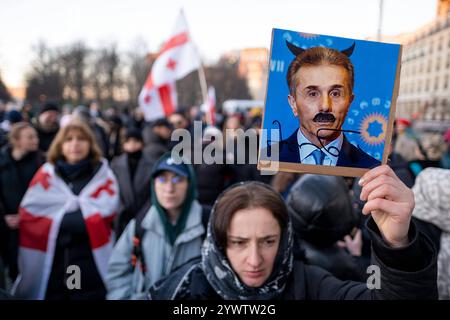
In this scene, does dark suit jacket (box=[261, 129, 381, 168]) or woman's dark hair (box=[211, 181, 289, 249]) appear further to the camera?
woman's dark hair (box=[211, 181, 289, 249])

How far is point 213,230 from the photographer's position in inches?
59.7

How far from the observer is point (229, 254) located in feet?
4.85

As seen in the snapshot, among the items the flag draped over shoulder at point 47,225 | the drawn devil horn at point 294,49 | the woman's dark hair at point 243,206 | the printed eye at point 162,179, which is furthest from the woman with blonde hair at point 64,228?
the drawn devil horn at point 294,49

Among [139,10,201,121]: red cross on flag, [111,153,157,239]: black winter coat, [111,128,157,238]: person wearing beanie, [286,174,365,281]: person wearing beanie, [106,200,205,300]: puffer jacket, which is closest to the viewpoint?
[286,174,365,281]: person wearing beanie

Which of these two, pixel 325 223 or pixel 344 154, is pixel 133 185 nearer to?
pixel 325 223

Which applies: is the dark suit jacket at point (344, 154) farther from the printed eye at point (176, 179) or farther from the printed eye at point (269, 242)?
the printed eye at point (176, 179)

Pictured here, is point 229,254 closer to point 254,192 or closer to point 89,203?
point 254,192

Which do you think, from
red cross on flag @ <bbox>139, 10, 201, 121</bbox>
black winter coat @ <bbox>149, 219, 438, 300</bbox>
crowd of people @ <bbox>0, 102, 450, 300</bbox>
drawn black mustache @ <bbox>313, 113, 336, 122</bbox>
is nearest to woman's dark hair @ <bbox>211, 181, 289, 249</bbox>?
crowd of people @ <bbox>0, 102, 450, 300</bbox>

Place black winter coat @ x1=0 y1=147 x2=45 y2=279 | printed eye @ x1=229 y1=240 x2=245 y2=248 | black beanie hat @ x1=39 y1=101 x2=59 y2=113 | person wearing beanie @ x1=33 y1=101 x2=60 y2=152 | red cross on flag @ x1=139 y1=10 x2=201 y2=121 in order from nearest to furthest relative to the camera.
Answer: printed eye @ x1=229 y1=240 x2=245 y2=248
black winter coat @ x1=0 y1=147 x2=45 y2=279
person wearing beanie @ x1=33 y1=101 x2=60 y2=152
black beanie hat @ x1=39 y1=101 x2=59 y2=113
red cross on flag @ x1=139 y1=10 x2=201 y2=121

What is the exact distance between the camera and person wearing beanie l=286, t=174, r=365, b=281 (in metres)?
1.77

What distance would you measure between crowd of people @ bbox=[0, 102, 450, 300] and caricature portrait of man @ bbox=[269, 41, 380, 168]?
12cm

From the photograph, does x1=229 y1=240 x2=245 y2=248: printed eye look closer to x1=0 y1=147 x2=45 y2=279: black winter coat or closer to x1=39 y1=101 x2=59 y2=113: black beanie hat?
x1=0 y1=147 x2=45 y2=279: black winter coat

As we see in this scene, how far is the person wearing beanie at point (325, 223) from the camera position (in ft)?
5.81

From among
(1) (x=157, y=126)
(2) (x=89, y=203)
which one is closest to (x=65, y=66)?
(1) (x=157, y=126)
